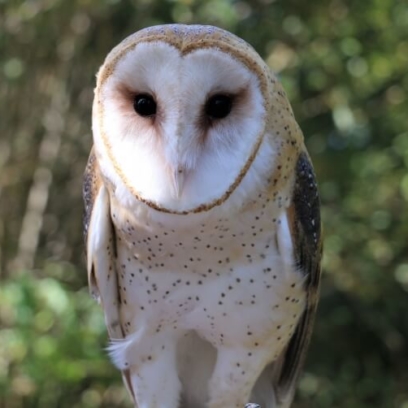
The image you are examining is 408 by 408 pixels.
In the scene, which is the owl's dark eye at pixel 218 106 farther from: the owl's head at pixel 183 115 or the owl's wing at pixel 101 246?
the owl's wing at pixel 101 246

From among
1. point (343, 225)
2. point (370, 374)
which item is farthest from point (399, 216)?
point (370, 374)

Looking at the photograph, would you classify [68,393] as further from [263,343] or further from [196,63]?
[196,63]

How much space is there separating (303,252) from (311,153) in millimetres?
1552

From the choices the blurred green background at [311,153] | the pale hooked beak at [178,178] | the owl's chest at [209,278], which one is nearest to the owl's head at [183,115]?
the pale hooked beak at [178,178]

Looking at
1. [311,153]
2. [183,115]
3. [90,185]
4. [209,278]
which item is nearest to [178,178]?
[183,115]

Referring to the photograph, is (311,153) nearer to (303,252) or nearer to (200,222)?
(303,252)

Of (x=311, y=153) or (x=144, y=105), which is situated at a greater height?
(x=144, y=105)

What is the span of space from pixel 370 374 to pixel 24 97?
6.47 ft

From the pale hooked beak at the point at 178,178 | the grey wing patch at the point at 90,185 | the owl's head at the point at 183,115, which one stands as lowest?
the grey wing patch at the point at 90,185

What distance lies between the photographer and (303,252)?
5.98ft

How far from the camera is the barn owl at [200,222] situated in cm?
150

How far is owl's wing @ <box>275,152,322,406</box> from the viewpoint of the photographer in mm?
1779

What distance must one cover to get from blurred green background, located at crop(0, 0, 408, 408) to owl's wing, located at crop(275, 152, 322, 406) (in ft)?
2.11

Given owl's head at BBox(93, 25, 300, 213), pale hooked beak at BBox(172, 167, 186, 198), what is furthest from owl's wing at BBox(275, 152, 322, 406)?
pale hooked beak at BBox(172, 167, 186, 198)
